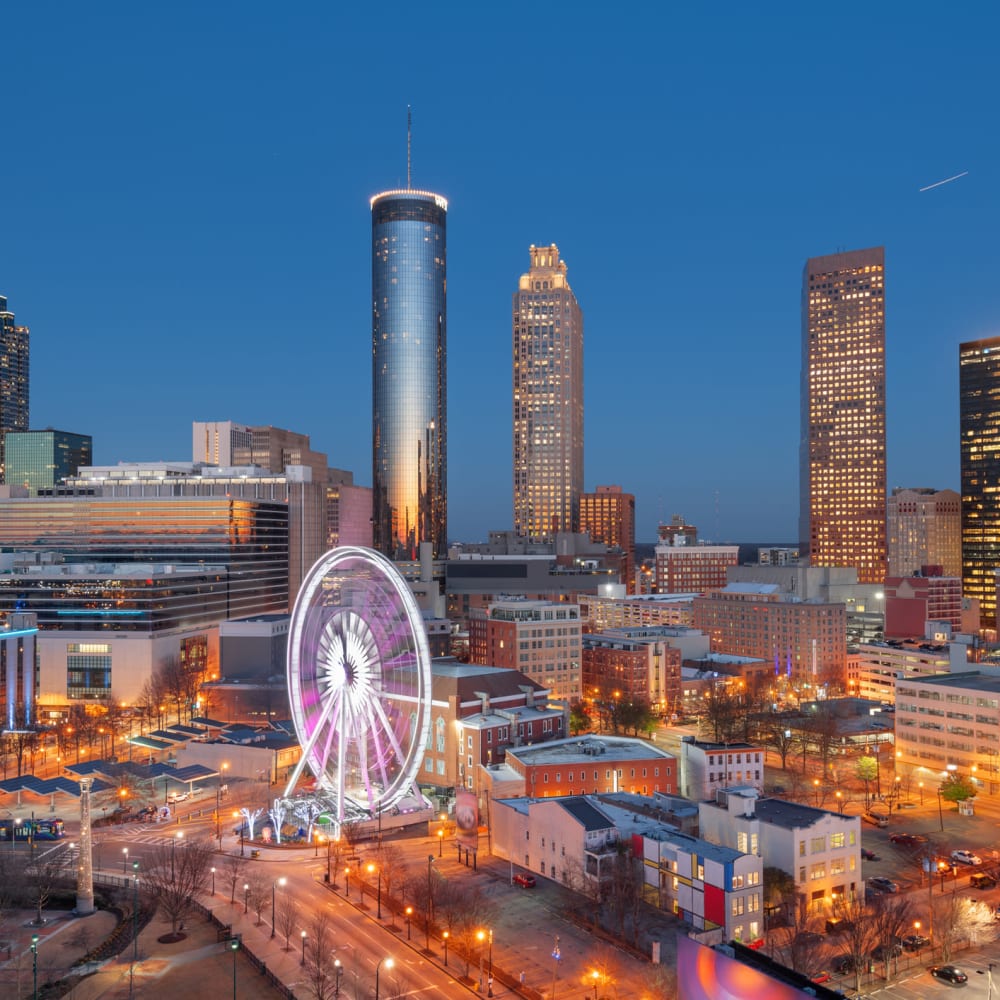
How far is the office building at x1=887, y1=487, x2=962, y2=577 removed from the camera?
185 metres

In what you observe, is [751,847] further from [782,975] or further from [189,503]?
[189,503]

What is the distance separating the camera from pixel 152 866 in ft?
142

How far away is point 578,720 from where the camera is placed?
78000mm

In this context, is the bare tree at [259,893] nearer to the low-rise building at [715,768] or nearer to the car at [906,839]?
the low-rise building at [715,768]

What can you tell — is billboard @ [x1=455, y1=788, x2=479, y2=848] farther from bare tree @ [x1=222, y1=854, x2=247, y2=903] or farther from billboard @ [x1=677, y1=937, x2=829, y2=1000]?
billboard @ [x1=677, y1=937, x2=829, y2=1000]

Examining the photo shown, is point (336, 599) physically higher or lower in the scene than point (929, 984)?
higher

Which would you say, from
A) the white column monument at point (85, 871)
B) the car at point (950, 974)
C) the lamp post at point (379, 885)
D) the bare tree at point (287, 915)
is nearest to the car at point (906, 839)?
the car at point (950, 974)

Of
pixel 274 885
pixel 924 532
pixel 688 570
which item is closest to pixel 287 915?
pixel 274 885

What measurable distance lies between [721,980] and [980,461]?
167m

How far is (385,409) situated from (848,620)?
9564 cm

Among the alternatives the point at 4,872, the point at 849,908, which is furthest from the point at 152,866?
the point at 849,908

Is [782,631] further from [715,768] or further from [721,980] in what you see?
[721,980]

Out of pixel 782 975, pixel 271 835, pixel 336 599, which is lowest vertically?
pixel 271 835

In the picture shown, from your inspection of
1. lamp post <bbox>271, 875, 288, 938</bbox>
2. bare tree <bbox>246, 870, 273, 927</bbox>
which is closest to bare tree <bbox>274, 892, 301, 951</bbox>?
lamp post <bbox>271, 875, 288, 938</bbox>
